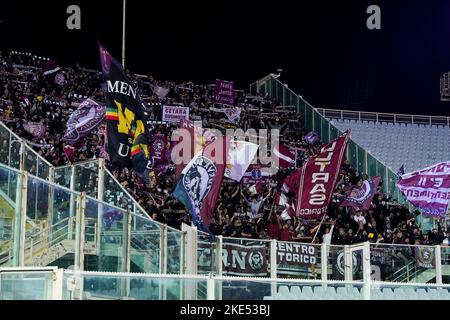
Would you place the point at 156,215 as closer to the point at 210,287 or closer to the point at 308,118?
the point at 210,287

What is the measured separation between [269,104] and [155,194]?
1476 centimetres

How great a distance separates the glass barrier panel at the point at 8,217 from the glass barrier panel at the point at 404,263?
935 centimetres

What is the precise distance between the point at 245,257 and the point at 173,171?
8.65 metres

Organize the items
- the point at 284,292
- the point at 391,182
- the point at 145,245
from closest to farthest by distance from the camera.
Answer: the point at 284,292 < the point at 145,245 < the point at 391,182

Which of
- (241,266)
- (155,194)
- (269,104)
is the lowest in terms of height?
(241,266)

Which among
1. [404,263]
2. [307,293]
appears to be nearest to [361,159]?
[404,263]

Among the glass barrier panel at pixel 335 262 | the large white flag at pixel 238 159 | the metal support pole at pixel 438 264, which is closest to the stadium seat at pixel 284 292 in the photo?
the glass barrier panel at pixel 335 262

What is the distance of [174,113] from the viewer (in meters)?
30.1

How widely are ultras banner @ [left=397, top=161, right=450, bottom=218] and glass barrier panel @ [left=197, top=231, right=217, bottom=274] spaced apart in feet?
35.4

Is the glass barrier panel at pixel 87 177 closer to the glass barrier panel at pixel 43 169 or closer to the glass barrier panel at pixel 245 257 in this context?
the glass barrier panel at pixel 43 169

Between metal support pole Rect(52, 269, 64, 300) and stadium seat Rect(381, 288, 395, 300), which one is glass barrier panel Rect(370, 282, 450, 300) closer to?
stadium seat Rect(381, 288, 395, 300)

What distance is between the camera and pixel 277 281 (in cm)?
903

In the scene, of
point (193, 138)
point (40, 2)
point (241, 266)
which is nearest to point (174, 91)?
point (40, 2)

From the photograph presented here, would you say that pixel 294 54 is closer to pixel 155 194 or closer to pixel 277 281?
pixel 155 194
